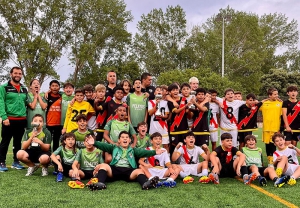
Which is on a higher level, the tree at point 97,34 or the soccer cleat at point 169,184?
the tree at point 97,34

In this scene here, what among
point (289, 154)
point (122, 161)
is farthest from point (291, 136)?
point (122, 161)

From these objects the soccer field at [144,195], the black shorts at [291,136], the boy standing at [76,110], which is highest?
the boy standing at [76,110]

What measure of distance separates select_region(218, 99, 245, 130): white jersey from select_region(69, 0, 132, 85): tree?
78.3 ft

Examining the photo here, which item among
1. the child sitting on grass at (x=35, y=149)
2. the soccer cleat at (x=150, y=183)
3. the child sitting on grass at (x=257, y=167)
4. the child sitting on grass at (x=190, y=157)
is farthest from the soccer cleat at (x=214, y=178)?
the child sitting on grass at (x=35, y=149)

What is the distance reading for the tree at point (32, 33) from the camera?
26797 mm

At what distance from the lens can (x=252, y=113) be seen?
7125mm

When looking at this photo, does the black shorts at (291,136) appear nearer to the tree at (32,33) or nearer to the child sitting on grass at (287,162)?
the child sitting on grass at (287,162)

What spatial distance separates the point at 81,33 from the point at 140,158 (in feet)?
90.8

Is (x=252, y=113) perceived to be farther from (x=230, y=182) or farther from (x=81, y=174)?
(x=81, y=174)

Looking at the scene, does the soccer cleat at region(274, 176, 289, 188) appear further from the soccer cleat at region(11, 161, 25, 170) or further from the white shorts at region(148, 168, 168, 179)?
the soccer cleat at region(11, 161, 25, 170)

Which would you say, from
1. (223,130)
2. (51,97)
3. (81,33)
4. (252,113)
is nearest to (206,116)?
(223,130)

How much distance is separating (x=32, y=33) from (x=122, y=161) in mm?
25734

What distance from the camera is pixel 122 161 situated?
5285 millimetres

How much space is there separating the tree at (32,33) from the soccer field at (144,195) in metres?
23.6
